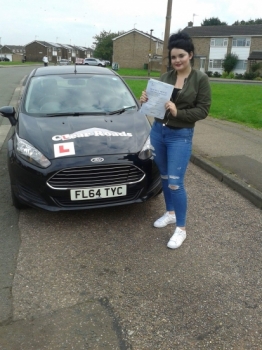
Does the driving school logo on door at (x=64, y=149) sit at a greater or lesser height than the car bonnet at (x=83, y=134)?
lesser

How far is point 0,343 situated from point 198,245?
1951mm

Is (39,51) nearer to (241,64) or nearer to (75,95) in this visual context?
(241,64)

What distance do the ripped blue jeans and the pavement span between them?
1.47 m

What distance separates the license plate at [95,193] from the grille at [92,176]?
0.14 ft

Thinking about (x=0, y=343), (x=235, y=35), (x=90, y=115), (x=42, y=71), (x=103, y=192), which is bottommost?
(x=0, y=343)

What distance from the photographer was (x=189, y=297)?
8.61 feet

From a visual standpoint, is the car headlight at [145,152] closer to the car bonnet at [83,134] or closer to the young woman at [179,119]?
the car bonnet at [83,134]

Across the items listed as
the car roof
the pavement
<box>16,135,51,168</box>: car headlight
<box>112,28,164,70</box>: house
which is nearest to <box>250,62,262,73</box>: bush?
<box>112,28,164,70</box>: house

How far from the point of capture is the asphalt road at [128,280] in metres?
2.25

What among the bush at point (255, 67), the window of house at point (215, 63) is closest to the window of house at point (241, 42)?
the window of house at point (215, 63)

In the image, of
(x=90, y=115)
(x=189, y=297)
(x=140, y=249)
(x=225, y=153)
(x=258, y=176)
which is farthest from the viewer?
(x=225, y=153)

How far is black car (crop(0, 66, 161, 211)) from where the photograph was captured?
3.41m

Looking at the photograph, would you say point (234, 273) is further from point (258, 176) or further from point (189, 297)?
point (258, 176)

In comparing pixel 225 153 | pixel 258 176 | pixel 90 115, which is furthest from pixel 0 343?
pixel 225 153
